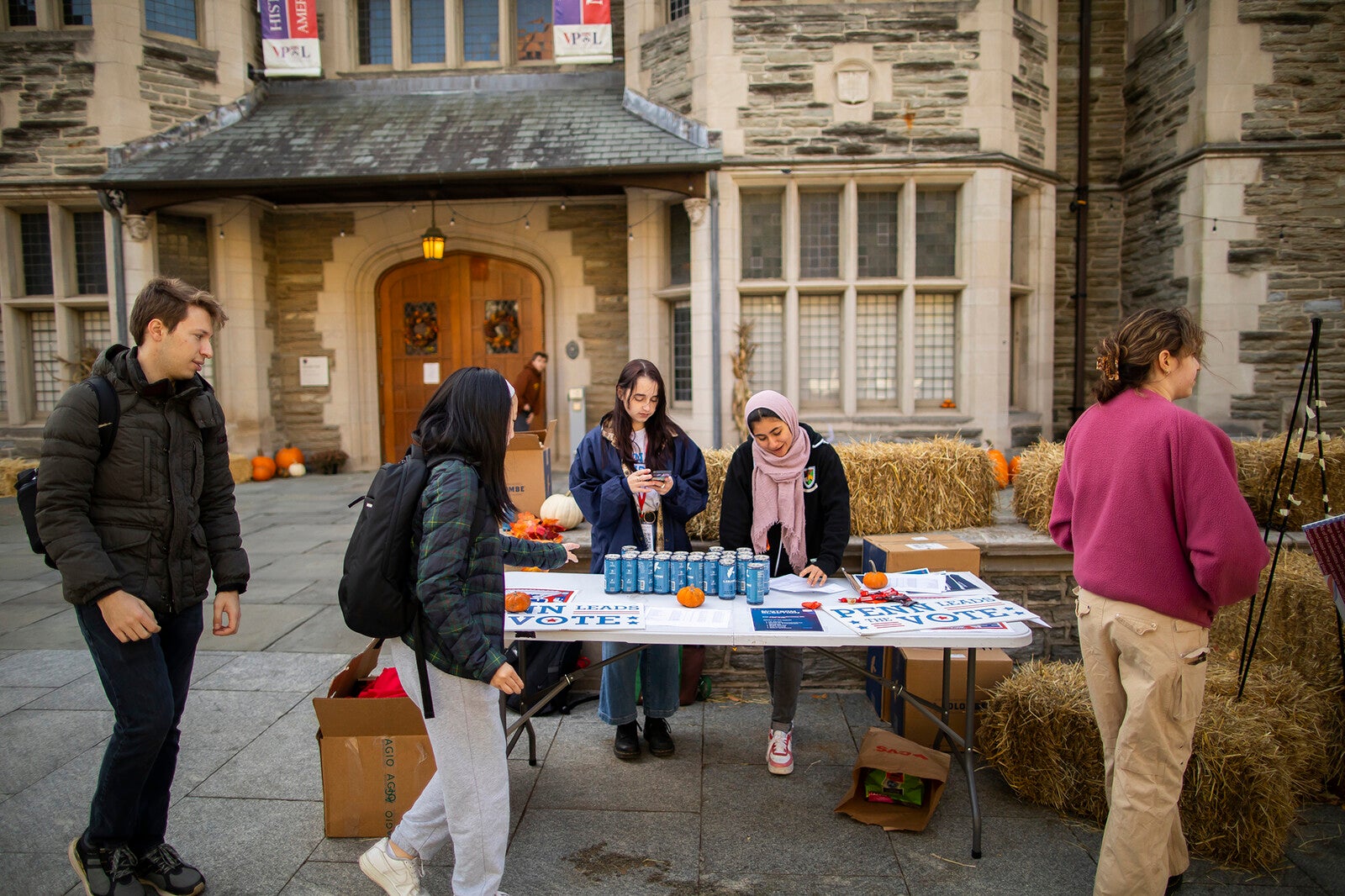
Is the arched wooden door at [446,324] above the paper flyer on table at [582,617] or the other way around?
above

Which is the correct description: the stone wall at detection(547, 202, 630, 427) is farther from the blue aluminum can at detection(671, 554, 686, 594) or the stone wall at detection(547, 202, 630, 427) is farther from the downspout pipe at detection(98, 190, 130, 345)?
the blue aluminum can at detection(671, 554, 686, 594)

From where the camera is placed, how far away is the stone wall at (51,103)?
8.81 metres

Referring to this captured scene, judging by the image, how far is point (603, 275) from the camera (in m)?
9.82

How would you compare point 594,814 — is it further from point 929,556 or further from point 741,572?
point 929,556

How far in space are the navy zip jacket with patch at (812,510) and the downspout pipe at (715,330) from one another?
4567 mm

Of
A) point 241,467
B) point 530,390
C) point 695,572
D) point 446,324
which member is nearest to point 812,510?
point 695,572

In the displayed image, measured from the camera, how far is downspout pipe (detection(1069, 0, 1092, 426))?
9.02 metres

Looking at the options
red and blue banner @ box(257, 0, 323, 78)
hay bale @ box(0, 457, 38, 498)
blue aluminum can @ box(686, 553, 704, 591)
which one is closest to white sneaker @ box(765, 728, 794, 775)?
blue aluminum can @ box(686, 553, 704, 591)

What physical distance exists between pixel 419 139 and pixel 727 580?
7422 millimetres

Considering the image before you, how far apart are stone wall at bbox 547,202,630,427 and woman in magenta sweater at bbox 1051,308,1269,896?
7730mm

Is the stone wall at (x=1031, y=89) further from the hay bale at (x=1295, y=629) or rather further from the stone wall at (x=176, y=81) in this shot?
the stone wall at (x=176, y=81)

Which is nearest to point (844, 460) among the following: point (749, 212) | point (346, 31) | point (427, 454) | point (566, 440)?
point (427, 454)

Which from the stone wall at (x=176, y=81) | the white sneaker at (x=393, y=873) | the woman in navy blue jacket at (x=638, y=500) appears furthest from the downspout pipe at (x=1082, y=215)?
the stone wall at (x=176, y=81)

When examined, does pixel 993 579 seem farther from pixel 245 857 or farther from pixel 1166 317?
pixel 245 857
